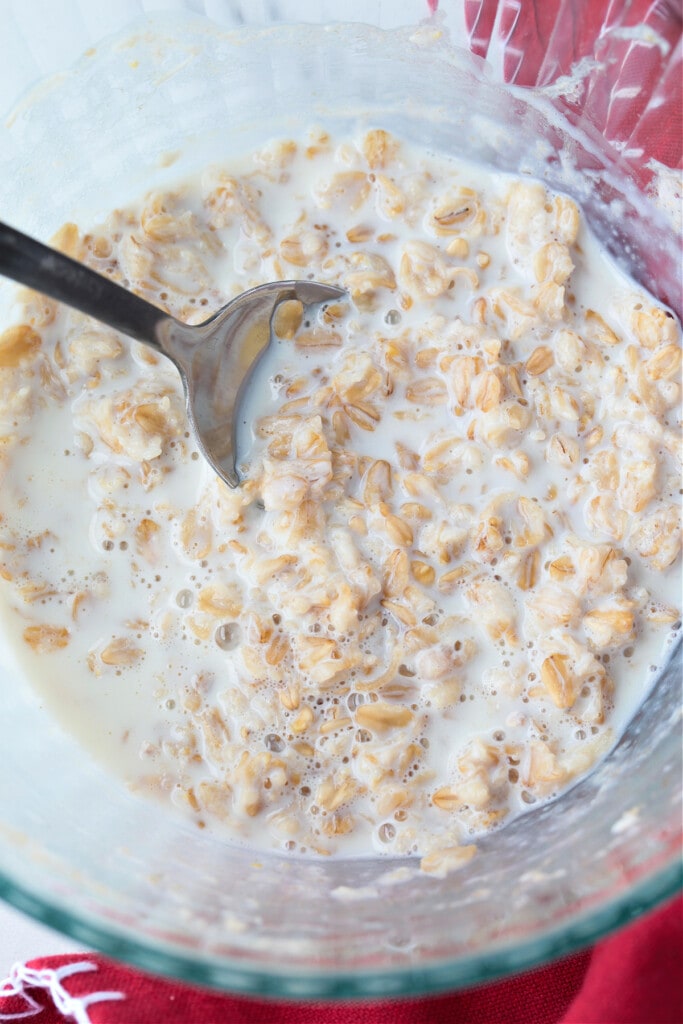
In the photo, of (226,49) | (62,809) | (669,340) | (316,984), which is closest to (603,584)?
(669,340)

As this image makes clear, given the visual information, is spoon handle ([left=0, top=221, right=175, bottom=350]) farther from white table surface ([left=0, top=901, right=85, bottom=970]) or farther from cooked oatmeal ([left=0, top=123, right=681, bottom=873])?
white table surface ([left=0, top=901, right=85, bottom=970])

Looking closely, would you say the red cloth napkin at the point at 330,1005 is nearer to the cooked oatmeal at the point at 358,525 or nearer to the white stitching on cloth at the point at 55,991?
the white stitching on cloth at the point at 55,991

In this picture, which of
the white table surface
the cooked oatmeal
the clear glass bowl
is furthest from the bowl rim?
the white table surface

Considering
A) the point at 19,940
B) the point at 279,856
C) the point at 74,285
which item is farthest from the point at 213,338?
the point at 19,940

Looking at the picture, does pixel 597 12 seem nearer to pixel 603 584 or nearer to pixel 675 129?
pixel 675 129

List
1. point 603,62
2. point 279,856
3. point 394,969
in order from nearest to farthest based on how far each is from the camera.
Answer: point 394,969 → point 279,856 → point 603,62

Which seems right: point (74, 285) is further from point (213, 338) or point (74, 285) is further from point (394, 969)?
point (394, 969)
